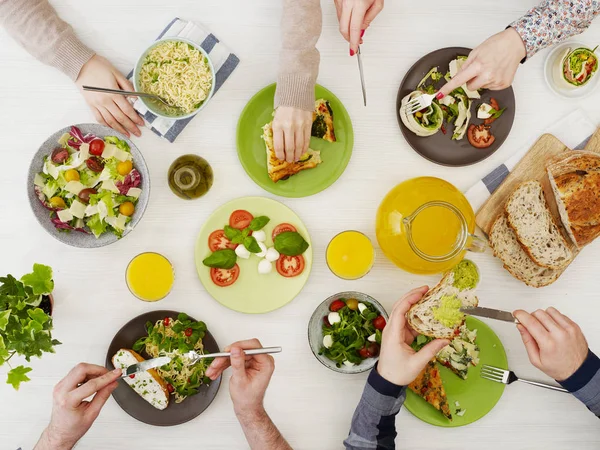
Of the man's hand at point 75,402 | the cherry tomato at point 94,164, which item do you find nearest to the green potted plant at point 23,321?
the man's hand at point 75,402

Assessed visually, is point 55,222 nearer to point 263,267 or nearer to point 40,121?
point 40,121

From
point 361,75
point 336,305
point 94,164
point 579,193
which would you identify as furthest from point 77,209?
point 579,193

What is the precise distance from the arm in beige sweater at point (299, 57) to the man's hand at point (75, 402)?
3.48 ft

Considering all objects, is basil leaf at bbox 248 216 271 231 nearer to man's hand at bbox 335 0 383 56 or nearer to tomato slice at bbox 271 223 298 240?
tomato slice at bbox 271 223 298 240

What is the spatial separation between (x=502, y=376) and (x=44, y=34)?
1.99m

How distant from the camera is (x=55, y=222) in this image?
5.63 ft

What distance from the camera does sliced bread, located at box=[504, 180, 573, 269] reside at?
1.79 meters

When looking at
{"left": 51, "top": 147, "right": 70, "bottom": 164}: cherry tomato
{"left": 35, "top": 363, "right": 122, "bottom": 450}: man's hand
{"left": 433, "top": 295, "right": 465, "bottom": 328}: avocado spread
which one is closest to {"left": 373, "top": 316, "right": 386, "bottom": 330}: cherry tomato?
{"left": 433, "top": 295, "right": 465, "bottom": 328}: avocado spread

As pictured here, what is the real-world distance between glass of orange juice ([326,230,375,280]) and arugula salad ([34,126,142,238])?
0.71 m

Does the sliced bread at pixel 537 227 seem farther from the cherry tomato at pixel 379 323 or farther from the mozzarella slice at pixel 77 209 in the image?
the mozzarella slice at pixel 77 209

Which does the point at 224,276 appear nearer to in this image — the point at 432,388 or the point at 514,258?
the point at 432,388

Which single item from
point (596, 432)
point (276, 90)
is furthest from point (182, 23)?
point (596, 432)

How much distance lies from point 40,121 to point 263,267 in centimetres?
97

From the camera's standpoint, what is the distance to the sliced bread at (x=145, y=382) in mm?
1753
